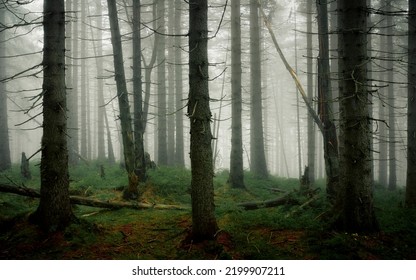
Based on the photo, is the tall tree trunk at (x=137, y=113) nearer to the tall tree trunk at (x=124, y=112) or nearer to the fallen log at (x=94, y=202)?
the tall tree trunk at (x=124, y=112)

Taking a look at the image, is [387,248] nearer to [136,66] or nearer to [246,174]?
[136,66]

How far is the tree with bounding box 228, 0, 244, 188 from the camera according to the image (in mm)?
11836

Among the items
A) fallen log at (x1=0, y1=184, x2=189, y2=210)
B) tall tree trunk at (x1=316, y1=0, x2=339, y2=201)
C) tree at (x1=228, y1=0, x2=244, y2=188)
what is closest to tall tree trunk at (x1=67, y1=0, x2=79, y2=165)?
fallen log at (x1=0, y1=184, x2=189, y2=210)

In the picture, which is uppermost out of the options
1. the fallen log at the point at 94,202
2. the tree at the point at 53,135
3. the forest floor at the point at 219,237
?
the tree at the point at 53,135

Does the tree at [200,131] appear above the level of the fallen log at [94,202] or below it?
above

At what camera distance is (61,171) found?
5.46m

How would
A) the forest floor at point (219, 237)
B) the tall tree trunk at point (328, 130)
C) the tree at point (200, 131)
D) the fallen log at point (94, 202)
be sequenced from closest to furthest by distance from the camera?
the forest floor at point (219, 237) < the tree at point (200, 131) < the fallen log at point (94, 202) < the tall tree trunk at point (328, 130)

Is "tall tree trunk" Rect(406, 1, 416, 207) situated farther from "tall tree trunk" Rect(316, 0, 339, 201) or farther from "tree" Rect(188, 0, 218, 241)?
"tree" Rect(188, 0, 218, 241)

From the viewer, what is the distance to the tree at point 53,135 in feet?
17.6

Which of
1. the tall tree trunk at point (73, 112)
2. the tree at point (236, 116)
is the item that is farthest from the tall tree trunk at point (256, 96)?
the tall tree trunk at point (73, 112)

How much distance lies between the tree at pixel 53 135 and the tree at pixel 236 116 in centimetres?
733

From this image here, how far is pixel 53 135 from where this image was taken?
5410 millimetres

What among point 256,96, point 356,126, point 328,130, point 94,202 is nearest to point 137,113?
point 94,202

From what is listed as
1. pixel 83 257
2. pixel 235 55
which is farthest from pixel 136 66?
pixel 83 257
